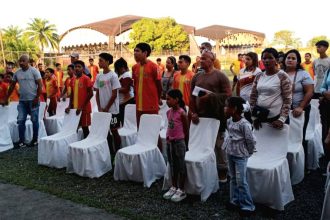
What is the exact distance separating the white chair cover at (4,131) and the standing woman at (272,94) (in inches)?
209

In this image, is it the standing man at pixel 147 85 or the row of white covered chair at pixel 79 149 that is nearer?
the row of white covered chair at pixel 79 149

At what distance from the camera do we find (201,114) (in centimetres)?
478

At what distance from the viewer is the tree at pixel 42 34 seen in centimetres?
6378

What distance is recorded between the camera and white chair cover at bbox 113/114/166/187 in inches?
194

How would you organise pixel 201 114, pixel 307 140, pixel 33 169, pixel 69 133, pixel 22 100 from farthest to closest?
pixel 22 100, pixel 69 133, pixel 33 169, pixel 307 140, pixel 201 114

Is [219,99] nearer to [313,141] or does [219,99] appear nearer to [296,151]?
[296,151]

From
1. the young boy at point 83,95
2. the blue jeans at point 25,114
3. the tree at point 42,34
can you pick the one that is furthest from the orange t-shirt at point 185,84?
the tree at point 42,34

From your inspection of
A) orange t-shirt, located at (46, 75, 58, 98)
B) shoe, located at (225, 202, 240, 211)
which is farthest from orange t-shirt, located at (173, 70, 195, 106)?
orange t-shirt, located at (46, 75, 58, 98)

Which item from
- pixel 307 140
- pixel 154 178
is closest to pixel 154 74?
pixel 154 178

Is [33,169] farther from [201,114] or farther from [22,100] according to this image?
[201,114]

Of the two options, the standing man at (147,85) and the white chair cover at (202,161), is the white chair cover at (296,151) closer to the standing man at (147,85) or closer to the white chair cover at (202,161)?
the white chair cover at (202,161)

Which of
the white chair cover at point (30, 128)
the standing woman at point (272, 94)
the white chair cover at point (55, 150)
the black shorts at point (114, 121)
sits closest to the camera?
the standing woman at point (272, 94)

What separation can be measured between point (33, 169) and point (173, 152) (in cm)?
281

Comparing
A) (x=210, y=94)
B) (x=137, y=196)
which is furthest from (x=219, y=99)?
(x=137, y=196)
